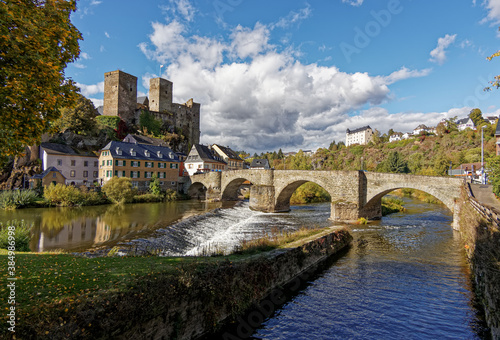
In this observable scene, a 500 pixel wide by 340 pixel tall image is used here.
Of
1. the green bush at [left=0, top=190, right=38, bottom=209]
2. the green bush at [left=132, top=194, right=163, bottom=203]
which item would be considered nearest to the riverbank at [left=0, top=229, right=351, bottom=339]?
the green bush at [left=0, top=190, right=38, bottom=209]

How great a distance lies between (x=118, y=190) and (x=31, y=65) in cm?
3312

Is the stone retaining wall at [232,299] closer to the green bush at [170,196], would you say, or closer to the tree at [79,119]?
the green bush at [170,196]

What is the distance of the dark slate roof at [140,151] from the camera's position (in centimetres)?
4172

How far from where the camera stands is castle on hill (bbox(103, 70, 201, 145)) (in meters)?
58.7

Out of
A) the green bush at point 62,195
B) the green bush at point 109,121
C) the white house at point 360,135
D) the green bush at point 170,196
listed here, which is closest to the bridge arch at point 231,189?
the green bush at point 170,196

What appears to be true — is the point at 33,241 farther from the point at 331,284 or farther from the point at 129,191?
the point at 129,191

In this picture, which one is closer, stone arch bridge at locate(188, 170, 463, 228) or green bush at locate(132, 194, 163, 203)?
stone arch bridge at locate(188, 170, 463, 228)

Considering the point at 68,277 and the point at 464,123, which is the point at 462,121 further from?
the point at 68,277

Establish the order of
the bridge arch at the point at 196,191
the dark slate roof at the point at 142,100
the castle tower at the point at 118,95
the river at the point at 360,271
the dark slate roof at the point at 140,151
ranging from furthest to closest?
the dark slate roof at the point at 142,100 → the castle tower at the point at 118,95 → the bridge arch at the point at 196,191 → the dark slate roof at the point at 140,151 → the river at the point at 360,271

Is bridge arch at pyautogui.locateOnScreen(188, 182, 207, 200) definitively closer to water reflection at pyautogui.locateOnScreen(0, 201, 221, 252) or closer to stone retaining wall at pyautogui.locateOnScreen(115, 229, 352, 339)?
water reflection at pyautogui.locateOnScreen(0, 201, 221, 252)

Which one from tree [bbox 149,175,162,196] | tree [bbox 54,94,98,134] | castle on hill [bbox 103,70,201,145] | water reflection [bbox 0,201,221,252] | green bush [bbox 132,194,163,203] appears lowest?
water reflection [bbox 0,201,221,252]

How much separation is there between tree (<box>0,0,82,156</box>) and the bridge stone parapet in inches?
963

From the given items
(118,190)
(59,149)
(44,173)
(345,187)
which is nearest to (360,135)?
(345,187)

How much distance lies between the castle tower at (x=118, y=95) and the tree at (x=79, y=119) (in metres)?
7.68
